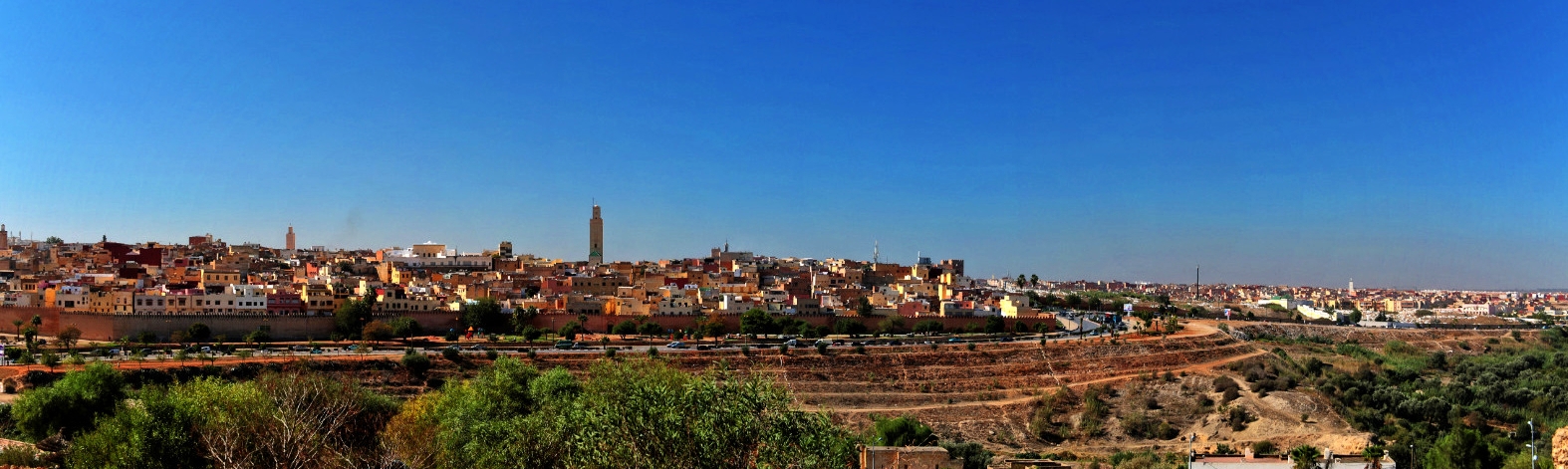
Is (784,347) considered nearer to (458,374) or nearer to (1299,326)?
(458,374)

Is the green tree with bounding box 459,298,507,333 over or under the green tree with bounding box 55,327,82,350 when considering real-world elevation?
over

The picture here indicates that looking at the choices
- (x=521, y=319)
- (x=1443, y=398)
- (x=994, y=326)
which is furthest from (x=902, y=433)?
(x=994, y=326)

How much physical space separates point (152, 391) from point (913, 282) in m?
52.0

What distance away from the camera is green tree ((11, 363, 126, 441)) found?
69.9 ft

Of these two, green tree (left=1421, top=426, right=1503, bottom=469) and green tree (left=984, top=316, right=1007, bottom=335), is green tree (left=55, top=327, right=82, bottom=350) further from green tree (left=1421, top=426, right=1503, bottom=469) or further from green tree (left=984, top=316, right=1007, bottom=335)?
green tree (left=1421, top=426, right=1503, bottom=469)

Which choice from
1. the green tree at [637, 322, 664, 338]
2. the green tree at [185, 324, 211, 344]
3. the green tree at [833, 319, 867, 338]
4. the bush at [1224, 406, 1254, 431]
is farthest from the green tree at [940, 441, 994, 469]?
the green tree at [185, 324, 211, 344]

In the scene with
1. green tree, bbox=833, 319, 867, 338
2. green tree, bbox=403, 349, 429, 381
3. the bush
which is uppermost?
green tree, bbox=833, 319, 867, 338

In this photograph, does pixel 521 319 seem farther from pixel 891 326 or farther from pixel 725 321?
pixel 891 326

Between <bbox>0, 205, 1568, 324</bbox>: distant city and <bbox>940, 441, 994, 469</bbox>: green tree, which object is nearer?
<bbox>940, 441, 994, 469</bbox>: green tree

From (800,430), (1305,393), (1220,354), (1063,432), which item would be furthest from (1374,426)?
(800,430)

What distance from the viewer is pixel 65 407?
21828 mm

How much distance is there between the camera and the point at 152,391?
63.3 feet

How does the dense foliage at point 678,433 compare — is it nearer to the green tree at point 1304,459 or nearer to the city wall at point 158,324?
the green tree at point 1304,459

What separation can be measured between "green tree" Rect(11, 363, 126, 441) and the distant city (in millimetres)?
19999
